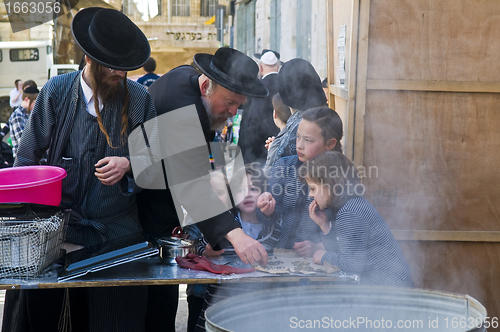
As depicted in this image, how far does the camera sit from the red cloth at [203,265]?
207 cm

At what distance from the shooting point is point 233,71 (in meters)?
2.53

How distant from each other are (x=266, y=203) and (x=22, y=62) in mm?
17273

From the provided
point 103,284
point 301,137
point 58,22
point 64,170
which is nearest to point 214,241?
point 103,284

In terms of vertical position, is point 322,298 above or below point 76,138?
below

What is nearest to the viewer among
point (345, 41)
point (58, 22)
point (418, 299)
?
point (418, 299)

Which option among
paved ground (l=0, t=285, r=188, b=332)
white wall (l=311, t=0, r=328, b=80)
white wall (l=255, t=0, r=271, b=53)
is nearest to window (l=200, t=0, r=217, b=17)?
white wall (l=255, t=0, r=271, b=53)

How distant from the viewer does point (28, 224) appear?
75.4 inches

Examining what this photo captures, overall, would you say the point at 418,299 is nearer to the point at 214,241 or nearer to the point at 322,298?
the point at 322,298

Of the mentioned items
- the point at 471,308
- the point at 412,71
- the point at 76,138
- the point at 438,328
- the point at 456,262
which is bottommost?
the point at 456,262

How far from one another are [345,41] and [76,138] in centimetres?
168

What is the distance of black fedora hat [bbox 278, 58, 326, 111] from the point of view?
346 cm

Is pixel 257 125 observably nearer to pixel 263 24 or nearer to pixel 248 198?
pixel 248 198

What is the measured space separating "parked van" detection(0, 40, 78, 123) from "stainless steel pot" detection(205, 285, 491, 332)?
17.1m

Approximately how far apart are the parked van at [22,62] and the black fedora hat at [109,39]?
16.1 m
